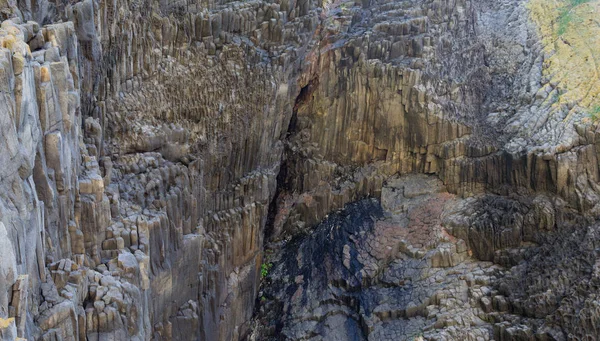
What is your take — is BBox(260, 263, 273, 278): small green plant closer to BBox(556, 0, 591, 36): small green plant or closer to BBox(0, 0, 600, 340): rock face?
BBox(0, 0, 600, 340): rock face

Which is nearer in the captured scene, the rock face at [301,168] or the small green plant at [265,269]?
the rock face at [301,168]

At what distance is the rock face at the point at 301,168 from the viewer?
16906 millimetres

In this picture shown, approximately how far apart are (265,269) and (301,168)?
17.6 ft

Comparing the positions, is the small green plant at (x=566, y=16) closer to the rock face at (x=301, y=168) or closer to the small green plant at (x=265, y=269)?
the rock face at (x=301, y=168)

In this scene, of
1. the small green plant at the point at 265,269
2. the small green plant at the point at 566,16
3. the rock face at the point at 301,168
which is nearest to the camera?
the rock face at the point at 301,168

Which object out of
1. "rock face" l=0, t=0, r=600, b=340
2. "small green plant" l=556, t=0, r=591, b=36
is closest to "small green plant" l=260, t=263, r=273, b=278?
"rock face" l=0, t=0, r=600, b=340

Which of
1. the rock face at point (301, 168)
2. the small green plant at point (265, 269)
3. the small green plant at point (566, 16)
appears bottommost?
the small green plant at point (265, 269)

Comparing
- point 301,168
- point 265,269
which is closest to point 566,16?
point 301,168

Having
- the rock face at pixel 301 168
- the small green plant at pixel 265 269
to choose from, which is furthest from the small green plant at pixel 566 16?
the small green plant at pixel 265 269

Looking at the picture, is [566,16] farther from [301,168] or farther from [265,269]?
[265,269]

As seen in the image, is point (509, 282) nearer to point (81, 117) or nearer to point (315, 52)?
point (315, 52)

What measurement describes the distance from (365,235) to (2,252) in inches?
829

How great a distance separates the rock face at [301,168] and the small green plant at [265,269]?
0.73 feet

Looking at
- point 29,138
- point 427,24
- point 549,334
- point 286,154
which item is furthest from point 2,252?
point 427,24
